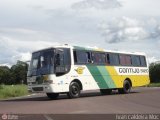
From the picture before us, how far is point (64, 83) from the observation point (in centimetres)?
2408

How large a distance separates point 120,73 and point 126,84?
46.3 inches

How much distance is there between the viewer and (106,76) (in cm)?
2805

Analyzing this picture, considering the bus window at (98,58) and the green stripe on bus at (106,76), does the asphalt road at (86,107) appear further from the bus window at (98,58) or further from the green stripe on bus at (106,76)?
the green stripe on bus at (106,76)

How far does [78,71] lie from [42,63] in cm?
238

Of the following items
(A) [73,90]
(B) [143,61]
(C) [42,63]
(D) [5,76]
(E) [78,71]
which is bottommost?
(A) [73,90]

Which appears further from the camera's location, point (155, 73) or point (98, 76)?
point (155, 73)

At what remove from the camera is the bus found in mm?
23734

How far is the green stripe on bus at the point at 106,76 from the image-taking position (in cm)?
2753

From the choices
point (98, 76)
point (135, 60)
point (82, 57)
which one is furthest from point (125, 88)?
point (82, 57)

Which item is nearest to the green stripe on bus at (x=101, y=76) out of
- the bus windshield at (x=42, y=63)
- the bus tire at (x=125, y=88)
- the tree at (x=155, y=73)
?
the bus tire at (x=125, y=88)

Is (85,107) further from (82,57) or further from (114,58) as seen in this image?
(114,58)

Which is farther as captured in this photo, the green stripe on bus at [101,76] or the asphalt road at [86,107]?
the green stripe on bus at [101,76]

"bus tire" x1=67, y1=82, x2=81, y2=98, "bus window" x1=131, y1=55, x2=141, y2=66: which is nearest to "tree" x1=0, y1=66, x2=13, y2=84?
"bus window" x1=131, y1=55, x2=141, y2=66

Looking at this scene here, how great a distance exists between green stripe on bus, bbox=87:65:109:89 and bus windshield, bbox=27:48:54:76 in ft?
11.0
